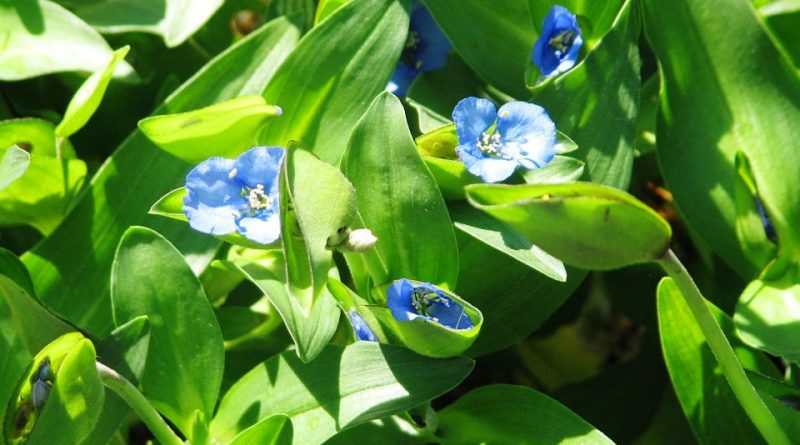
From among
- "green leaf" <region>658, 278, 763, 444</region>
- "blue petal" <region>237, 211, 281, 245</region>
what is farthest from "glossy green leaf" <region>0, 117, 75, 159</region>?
"green leaf" <region>658, 278, 763, 444</region>

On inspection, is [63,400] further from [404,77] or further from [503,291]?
[404,77]

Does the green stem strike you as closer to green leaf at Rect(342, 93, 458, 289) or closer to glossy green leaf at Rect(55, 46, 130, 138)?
green leaf at Rect(342, 93, 458, 289)

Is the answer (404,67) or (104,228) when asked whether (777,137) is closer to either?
(404,67)

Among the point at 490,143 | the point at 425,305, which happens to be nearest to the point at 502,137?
the point at 490,143

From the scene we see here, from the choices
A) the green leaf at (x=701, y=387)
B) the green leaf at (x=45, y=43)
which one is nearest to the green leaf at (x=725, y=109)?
the green leaf at (x=701, y=387)

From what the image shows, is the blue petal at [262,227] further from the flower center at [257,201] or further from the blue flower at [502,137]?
the blue flower at [502,137]

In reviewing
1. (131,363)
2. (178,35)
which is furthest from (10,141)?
(131,363)

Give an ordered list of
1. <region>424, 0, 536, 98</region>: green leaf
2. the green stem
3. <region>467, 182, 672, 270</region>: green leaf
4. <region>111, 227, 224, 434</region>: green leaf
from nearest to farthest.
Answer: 1. <region>467, 182, 672, 270</region>: green leaf
2. the green stem
3. <region>111, 227, 224, 434</region>: green leaf
4. <region>424, 0, 536, 98</region>: green leaf
